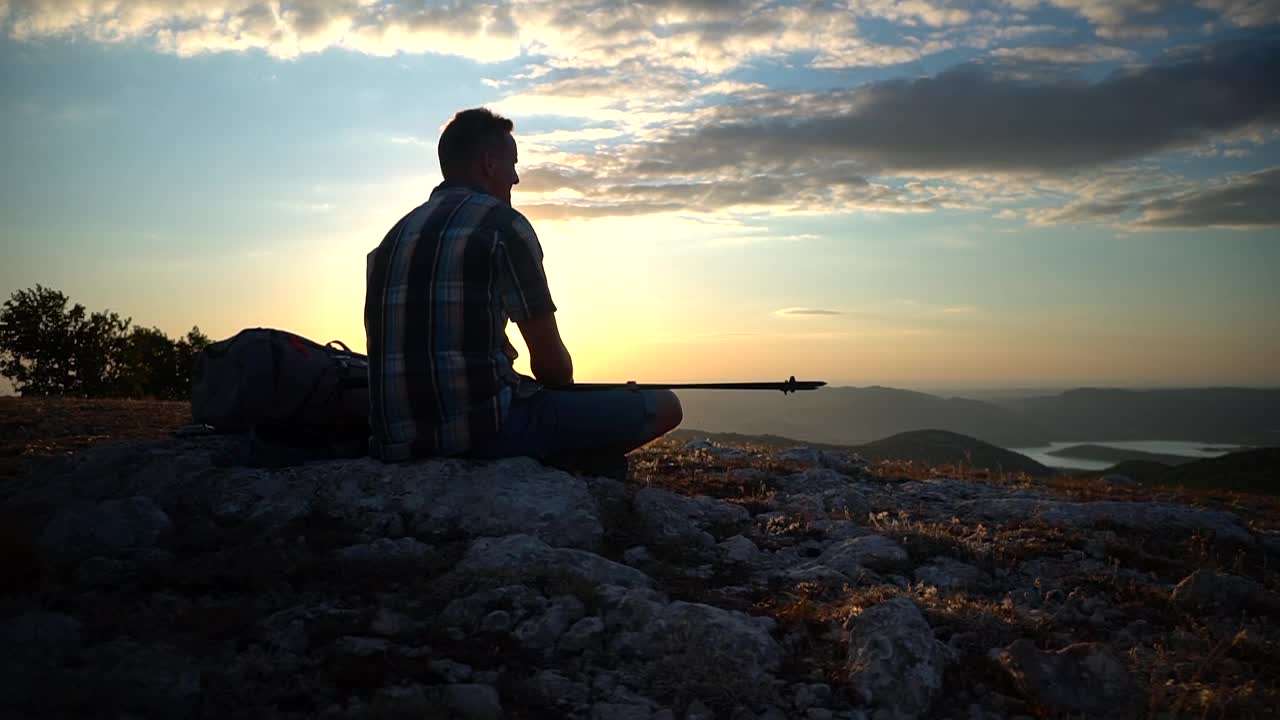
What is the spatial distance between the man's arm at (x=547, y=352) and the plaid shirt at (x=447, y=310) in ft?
0.30

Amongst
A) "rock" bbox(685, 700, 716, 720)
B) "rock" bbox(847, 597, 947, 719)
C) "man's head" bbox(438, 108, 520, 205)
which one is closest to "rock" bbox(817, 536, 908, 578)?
"rock" bbox(847, 597, 947, 719)

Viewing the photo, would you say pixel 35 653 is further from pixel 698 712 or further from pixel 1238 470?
pixel 1238 470

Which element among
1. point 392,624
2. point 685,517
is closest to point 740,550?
point 685,517

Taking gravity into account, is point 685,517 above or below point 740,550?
above

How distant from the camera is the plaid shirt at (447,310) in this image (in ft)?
15.5

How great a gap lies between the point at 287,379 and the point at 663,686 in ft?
11.5

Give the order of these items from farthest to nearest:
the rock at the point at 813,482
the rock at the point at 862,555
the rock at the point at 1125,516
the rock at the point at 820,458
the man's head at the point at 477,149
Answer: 1. the rock at the point at 820,458
2. the rock at the point at 813,482
3. the rock at the point at 1125,516
4. the man's head at the point at 477,149
5. the rock at the point at 862,555

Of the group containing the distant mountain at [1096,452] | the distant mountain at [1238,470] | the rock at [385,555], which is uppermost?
the rock at [385,555]

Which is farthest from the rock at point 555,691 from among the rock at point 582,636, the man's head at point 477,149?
the man's head at point 477,149

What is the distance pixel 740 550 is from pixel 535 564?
1734 millimetres

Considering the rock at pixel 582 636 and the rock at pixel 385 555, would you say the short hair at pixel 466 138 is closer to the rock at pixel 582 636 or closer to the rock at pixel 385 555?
the rock at pixel 385 555

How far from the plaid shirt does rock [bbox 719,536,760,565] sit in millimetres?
1804

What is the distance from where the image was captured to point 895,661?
3.14 meters

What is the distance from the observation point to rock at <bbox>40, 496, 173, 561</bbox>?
13.0 ft
